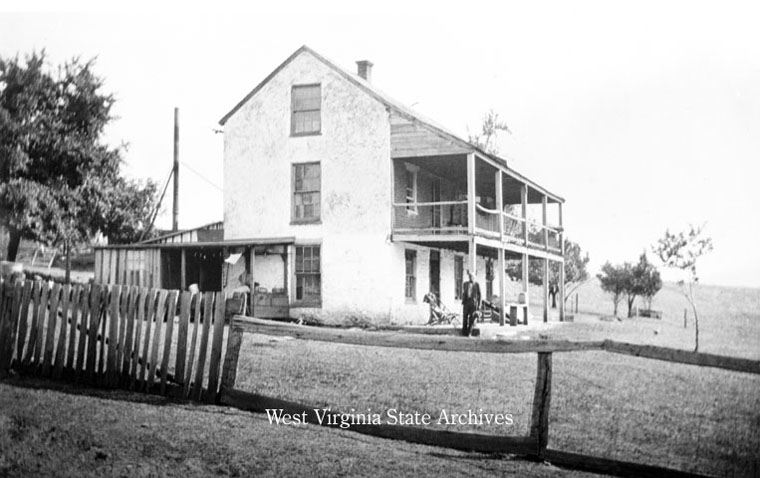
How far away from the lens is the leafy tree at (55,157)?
229 inches

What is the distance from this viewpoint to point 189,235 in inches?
790

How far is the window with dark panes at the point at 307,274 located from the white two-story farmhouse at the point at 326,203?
3 cm

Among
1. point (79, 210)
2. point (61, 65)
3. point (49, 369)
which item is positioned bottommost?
point (49, 369)

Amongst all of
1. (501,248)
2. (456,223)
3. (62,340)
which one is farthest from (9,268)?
(456,223)

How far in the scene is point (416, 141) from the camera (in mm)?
18875

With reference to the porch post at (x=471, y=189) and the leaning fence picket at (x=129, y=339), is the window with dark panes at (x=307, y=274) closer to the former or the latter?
the porch post at (x=471, y=189)

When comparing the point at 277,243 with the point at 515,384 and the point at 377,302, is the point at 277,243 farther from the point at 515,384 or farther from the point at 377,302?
the point at 515,384

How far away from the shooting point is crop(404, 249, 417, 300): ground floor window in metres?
20.8

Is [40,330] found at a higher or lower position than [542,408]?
higher

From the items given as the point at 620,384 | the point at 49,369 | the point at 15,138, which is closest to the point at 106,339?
the point at 49,369

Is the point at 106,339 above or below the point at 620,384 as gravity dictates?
above

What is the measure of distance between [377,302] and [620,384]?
1020cm

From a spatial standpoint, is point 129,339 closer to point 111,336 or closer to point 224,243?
point 111,336

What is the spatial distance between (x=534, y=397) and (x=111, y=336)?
4.47m
